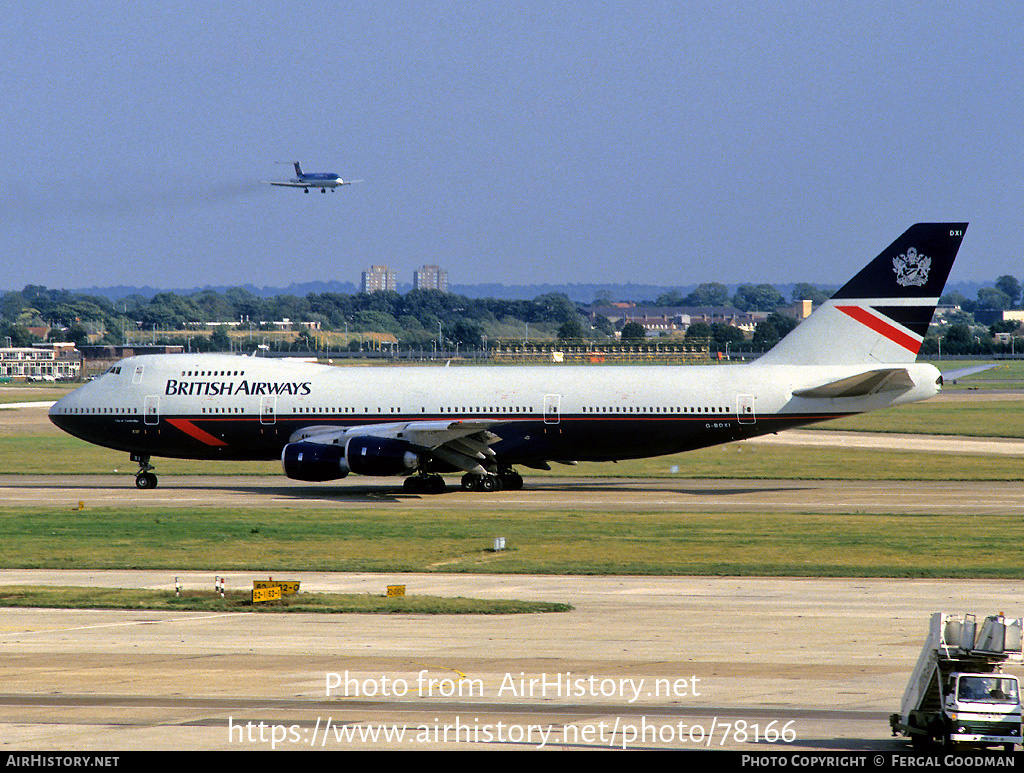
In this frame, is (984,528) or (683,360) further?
(683,360)

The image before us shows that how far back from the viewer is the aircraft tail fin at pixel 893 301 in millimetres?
44625

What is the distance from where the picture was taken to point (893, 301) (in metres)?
44.9

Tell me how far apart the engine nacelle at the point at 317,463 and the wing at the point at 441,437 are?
55cm

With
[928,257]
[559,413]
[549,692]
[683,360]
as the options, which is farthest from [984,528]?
[683,360]

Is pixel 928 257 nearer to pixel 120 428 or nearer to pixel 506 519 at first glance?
pixel 506 519

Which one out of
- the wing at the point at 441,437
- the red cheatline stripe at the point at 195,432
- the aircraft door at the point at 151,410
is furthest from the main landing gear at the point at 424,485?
the aircraft door at the point at 151,410

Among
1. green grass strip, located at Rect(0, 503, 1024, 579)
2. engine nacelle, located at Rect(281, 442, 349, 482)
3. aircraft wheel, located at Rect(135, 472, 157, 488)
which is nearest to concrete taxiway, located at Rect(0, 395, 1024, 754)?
green grass strip, located at Rect(0, 503, 1024, 579)

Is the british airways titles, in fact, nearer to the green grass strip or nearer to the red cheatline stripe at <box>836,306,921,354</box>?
the green grass strip

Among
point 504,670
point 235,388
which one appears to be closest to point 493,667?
point 504,670

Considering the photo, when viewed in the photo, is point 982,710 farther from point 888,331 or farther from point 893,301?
point 893,301

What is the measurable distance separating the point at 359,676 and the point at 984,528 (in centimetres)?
2229

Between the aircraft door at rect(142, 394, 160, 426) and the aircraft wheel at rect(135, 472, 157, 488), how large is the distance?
8.15 ft

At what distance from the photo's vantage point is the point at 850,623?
22.8 metres

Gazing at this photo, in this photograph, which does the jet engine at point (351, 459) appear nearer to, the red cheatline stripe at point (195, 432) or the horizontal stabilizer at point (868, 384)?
the red cheatline stripe at point (195, 432)
